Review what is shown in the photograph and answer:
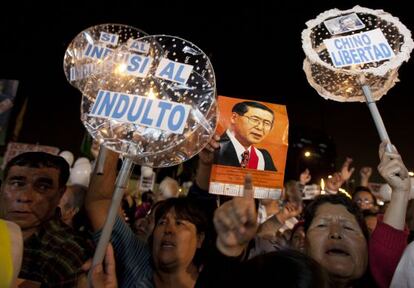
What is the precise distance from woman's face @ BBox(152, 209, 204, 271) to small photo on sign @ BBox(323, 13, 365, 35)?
1.55 m

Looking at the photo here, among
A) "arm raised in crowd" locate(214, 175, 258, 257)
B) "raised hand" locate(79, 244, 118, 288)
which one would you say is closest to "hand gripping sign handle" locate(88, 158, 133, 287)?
"raised hand" locate(79, 244, 118, 288)

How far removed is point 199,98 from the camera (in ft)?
7.04

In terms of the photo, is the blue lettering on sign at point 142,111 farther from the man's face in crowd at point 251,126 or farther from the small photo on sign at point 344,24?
the small photo on sign at point 344,24

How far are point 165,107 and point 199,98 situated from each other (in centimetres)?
23

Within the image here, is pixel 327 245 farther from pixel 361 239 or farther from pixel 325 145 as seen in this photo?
pixel 325 145

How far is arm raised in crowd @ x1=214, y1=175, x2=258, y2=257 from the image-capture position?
1615mm

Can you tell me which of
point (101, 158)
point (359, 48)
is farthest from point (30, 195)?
point (359, 48)

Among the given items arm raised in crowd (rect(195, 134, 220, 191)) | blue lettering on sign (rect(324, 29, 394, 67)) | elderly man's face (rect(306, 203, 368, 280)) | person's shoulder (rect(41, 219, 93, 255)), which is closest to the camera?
elderly man's face (rect(306, 203, 368, 280))

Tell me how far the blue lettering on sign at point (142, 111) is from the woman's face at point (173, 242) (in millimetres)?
830

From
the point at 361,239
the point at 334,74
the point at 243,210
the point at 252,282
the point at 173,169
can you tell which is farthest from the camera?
the point at 173,169

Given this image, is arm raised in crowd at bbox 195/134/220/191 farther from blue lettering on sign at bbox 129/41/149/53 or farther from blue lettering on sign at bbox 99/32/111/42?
blue lettering on sign at bbox 99/32/111/42

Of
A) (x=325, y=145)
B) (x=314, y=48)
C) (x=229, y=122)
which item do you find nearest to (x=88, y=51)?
(x=229, y=122)

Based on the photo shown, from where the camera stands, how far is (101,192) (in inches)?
95.7

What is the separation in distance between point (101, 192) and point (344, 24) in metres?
1.86
